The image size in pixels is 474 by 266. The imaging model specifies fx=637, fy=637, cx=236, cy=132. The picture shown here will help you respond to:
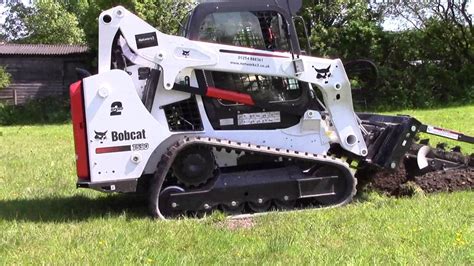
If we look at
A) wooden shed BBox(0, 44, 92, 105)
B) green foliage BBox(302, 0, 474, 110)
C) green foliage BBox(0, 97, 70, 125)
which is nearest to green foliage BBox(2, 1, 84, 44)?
wooden shed BBox(0, 44, 92, 105)

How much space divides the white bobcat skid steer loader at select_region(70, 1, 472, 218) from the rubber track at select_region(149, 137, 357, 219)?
0.01 m

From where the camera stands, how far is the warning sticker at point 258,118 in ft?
22.0

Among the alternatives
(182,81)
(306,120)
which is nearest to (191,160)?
(182,81)

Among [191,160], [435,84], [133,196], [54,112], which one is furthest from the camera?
[54,112]

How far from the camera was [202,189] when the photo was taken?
6.41m

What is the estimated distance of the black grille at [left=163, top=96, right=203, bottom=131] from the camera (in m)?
6.61

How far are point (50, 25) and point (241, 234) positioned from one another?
4658 centimetres

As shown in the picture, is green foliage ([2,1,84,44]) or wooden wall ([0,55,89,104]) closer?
wooden wall ([0,55,89,104])

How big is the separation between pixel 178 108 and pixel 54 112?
69.8ft

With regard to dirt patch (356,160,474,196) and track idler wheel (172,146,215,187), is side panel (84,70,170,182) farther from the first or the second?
dirt patch (356,160,474,196)

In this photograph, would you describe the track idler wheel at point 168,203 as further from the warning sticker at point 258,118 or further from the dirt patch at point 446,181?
the dirt patch at point 446,181

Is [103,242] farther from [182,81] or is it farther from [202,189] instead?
[182,81]

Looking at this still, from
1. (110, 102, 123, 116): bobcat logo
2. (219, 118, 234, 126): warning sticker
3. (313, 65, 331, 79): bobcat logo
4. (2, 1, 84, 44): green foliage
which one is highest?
(2, 1, 84, 44): green foliage

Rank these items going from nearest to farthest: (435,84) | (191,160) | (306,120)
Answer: (191,160)
(306,120)
(435,84)
